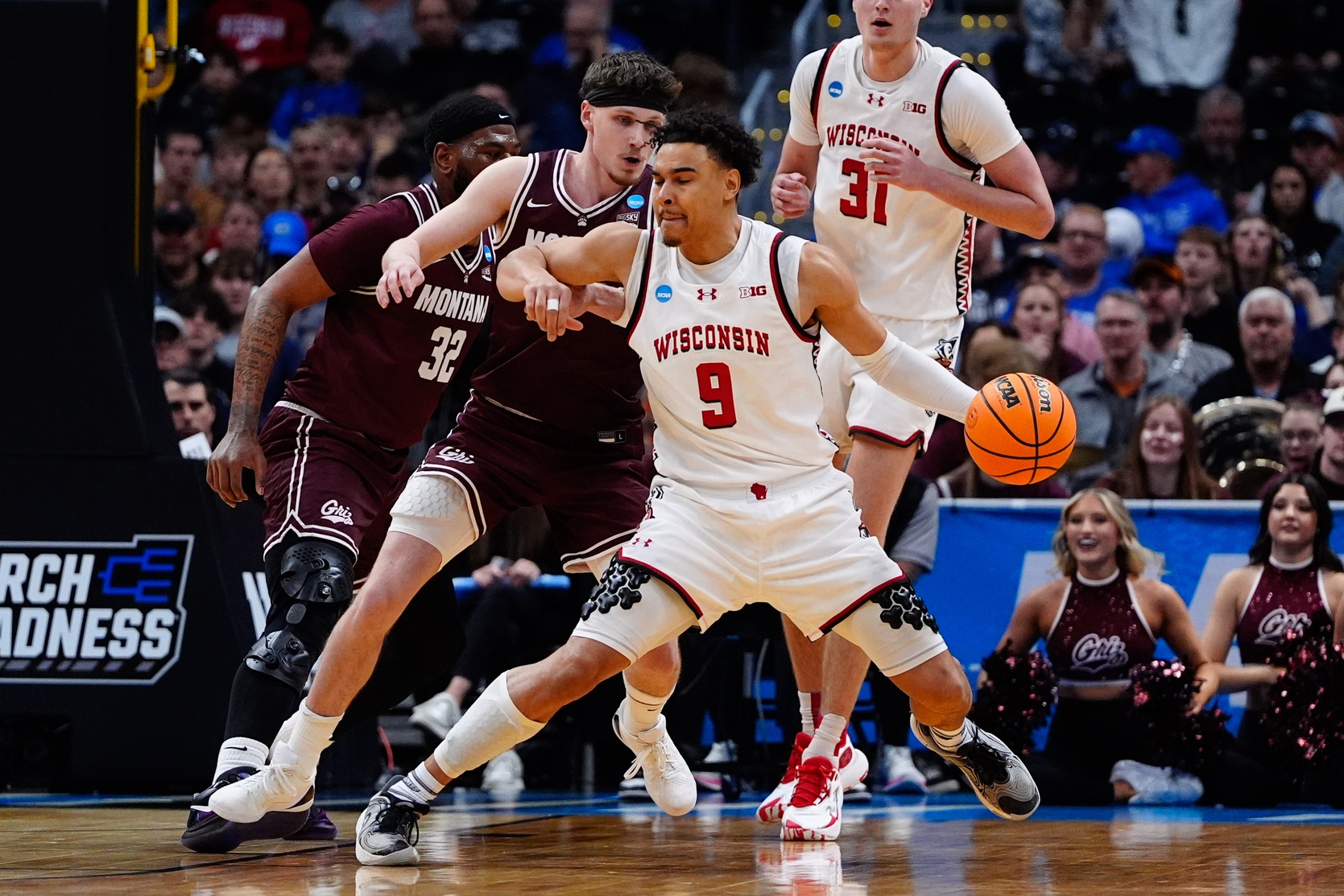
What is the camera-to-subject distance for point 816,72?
21.8ft

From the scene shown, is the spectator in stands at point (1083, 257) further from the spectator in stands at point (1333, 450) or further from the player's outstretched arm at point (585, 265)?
the player's outstretched arm at point (585, 265)

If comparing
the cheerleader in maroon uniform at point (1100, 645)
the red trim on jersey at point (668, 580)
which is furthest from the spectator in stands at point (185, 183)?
the red trim on jersey at point (668, 580)

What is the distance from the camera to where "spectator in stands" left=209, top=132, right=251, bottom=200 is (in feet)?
46.4

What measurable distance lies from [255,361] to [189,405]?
12.9 ft

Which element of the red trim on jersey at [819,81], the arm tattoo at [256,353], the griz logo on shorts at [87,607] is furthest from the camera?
the griz logo on shorts at [87,607]

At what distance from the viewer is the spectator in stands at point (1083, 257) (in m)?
11.8

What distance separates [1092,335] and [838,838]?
5784mm

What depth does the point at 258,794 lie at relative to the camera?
5.34m

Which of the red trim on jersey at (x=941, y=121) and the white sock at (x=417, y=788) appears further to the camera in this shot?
the red trim on jersey at (x=941, y=121)

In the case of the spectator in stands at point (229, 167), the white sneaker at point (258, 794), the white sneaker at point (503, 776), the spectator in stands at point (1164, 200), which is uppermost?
the spectator in stands at point (229, 167)

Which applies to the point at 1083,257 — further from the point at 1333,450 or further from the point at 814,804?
the point at 814,804

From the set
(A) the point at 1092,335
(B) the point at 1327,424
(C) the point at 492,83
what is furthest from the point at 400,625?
(C) the point at 492,83

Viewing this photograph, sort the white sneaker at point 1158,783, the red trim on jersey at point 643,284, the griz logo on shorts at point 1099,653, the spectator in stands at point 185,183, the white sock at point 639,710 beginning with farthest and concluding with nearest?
the spectator in stands at point 185,183 → the griz logo on shorts at point 1099,653 → the white sneaker at point 1158,783 → the white sock at point 639,710 → the red trim on jersey at point 643,284

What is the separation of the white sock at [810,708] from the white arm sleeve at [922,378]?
5.29 ft
